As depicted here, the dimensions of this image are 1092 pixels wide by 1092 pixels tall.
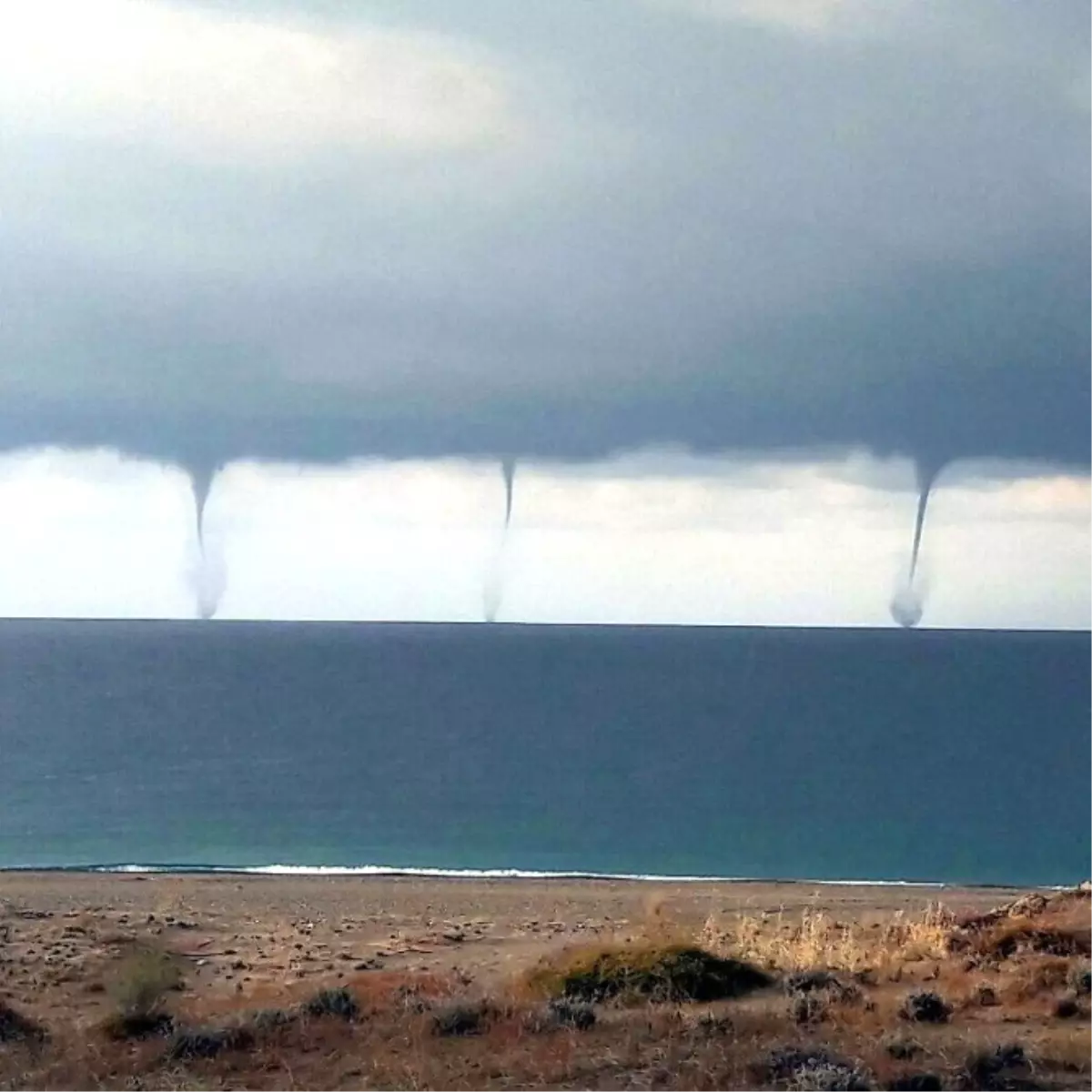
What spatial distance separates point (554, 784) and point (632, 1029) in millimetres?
69418

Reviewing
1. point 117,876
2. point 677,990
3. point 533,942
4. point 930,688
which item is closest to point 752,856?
point 117,876

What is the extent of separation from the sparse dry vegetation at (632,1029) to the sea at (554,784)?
3361 cm

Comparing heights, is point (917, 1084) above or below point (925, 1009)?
above

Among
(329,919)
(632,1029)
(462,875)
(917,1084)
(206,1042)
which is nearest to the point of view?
(917,1084)

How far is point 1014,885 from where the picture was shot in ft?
159

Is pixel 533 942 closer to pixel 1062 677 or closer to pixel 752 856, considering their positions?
pixel 752 856

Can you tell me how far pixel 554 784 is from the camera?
8162 cm

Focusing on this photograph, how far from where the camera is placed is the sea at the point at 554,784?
5634cm

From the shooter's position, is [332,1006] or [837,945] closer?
[332,1006]

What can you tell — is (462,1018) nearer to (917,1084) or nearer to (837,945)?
(917,1084)

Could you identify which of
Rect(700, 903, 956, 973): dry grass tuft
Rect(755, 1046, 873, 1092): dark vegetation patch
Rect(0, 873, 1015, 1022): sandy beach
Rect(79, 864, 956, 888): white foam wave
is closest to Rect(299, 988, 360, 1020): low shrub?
Rect(0, 873, 1015, 1022): sandy beach

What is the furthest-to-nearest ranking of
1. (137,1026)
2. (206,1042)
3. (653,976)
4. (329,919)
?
(329,919), (653,976), (137,1026), (206,1042)

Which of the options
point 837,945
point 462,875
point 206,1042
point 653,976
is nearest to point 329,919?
point 837,945

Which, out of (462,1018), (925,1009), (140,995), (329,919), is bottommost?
(329,919)
